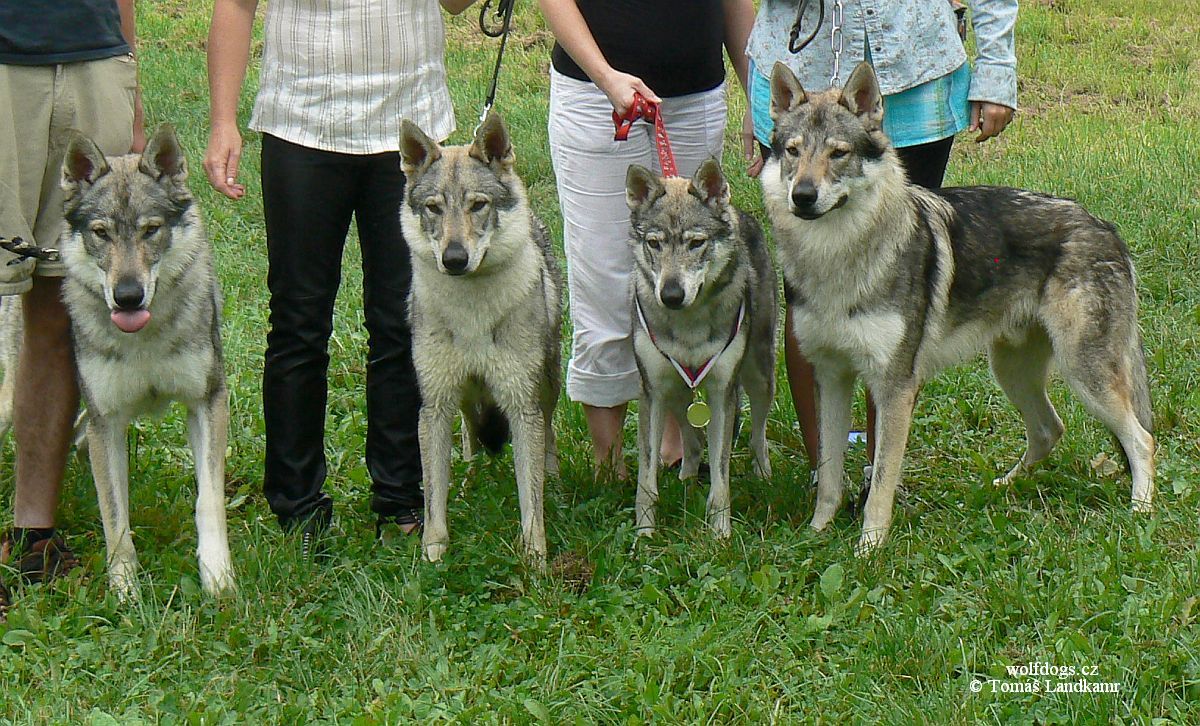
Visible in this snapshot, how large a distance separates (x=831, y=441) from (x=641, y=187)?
3.72 feet

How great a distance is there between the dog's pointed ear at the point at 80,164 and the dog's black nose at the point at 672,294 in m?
1.76

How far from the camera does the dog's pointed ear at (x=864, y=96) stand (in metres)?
3.72

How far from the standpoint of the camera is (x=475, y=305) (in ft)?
12.5

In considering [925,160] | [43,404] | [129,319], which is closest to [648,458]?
[925,160]

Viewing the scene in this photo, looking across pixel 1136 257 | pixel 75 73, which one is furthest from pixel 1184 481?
pixel 75 73

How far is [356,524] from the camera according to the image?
4246 millimetres

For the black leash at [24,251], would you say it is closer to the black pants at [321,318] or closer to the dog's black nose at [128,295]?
the dog's black nose at [128,295]

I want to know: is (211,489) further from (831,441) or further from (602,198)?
(831,441)

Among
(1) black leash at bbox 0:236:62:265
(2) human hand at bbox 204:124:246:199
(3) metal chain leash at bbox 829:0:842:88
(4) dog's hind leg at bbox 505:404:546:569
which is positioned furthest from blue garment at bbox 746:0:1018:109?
(1) black leash at bbox 0:236:62:265

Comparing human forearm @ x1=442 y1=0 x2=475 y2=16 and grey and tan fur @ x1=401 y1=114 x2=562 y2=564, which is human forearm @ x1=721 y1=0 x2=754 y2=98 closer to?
human forearm @ x1=442 y1=0 x2=475 y2=16

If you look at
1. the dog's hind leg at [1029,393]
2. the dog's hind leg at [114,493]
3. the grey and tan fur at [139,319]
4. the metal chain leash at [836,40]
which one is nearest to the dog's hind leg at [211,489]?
the grey and tan fur at [139,319]

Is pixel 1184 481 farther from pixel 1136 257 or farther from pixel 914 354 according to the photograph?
pixel 1136 257

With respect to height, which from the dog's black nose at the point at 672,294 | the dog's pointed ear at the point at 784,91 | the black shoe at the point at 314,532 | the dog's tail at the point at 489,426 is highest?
the dog's pointed ear at the point at 784,91

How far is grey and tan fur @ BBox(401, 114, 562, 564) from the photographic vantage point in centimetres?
368
